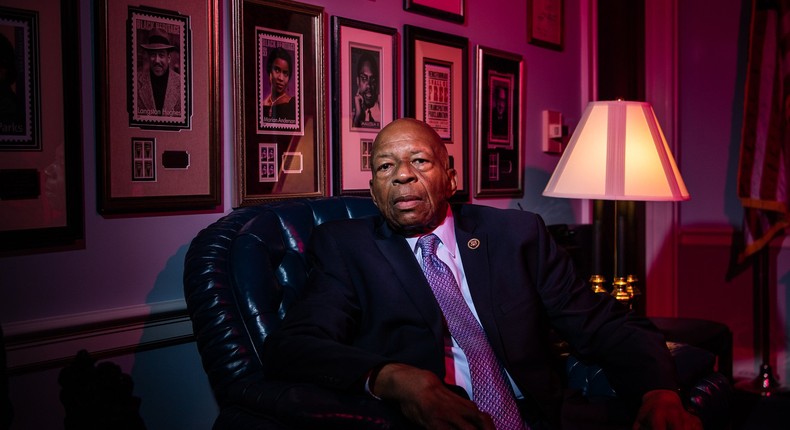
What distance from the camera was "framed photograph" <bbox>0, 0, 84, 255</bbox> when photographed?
156 centimetres

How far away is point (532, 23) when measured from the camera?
10.8 feet

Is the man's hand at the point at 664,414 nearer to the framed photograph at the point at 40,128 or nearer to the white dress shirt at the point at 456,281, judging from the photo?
the white dress shirt at the point at 456,281

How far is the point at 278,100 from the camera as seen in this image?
2.13m

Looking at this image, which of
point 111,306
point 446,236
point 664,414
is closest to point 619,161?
point 446,236

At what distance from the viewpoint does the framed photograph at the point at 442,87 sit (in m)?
2.59

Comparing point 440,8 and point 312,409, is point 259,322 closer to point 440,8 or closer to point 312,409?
point 312,409

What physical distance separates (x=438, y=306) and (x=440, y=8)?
1534 mm

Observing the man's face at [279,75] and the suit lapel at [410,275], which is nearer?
the suit lapel at [410,275]

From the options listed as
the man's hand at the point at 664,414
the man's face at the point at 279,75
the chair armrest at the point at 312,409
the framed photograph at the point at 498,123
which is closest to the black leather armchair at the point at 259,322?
the chair armrest at the point at 312,409

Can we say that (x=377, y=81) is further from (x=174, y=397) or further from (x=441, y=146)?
(x=174, y=397)

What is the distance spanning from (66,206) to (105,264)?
0.19 metres

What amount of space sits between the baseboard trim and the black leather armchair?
0.27m

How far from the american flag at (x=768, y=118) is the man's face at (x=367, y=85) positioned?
2.28 metres

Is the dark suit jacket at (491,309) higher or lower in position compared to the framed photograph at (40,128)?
lower
